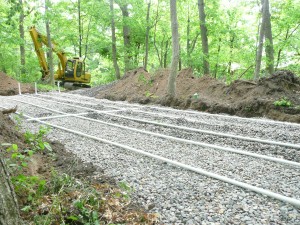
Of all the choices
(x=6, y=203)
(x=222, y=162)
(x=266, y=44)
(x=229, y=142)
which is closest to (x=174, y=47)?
(x=266, y=44)

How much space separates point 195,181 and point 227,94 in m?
6.66

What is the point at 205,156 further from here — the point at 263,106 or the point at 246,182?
the point at 263,106

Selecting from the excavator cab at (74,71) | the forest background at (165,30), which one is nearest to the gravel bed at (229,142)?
the forest background at (165,30)

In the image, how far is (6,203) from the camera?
1.51 meters

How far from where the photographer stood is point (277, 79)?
8.64 m

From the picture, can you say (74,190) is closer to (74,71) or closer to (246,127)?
(246,127)

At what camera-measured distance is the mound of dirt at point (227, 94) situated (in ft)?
25.5

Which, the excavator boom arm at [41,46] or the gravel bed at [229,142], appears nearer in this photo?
the gravel bed at [229,142]

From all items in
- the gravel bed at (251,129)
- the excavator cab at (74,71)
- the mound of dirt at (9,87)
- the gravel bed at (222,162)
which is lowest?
the gravel bed at (222,162)

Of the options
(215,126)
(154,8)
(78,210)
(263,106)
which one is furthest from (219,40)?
(78,210)

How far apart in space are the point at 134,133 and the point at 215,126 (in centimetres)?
199

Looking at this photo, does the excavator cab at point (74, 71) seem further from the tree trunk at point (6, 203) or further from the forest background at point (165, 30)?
the tree trunk at point (6, 203)

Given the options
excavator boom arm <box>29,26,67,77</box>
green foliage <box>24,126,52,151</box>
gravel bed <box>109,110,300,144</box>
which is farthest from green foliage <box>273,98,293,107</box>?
excavator boom arm <box>29,26,67,77</box>

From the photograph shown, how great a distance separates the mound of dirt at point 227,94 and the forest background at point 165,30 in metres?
3.44
